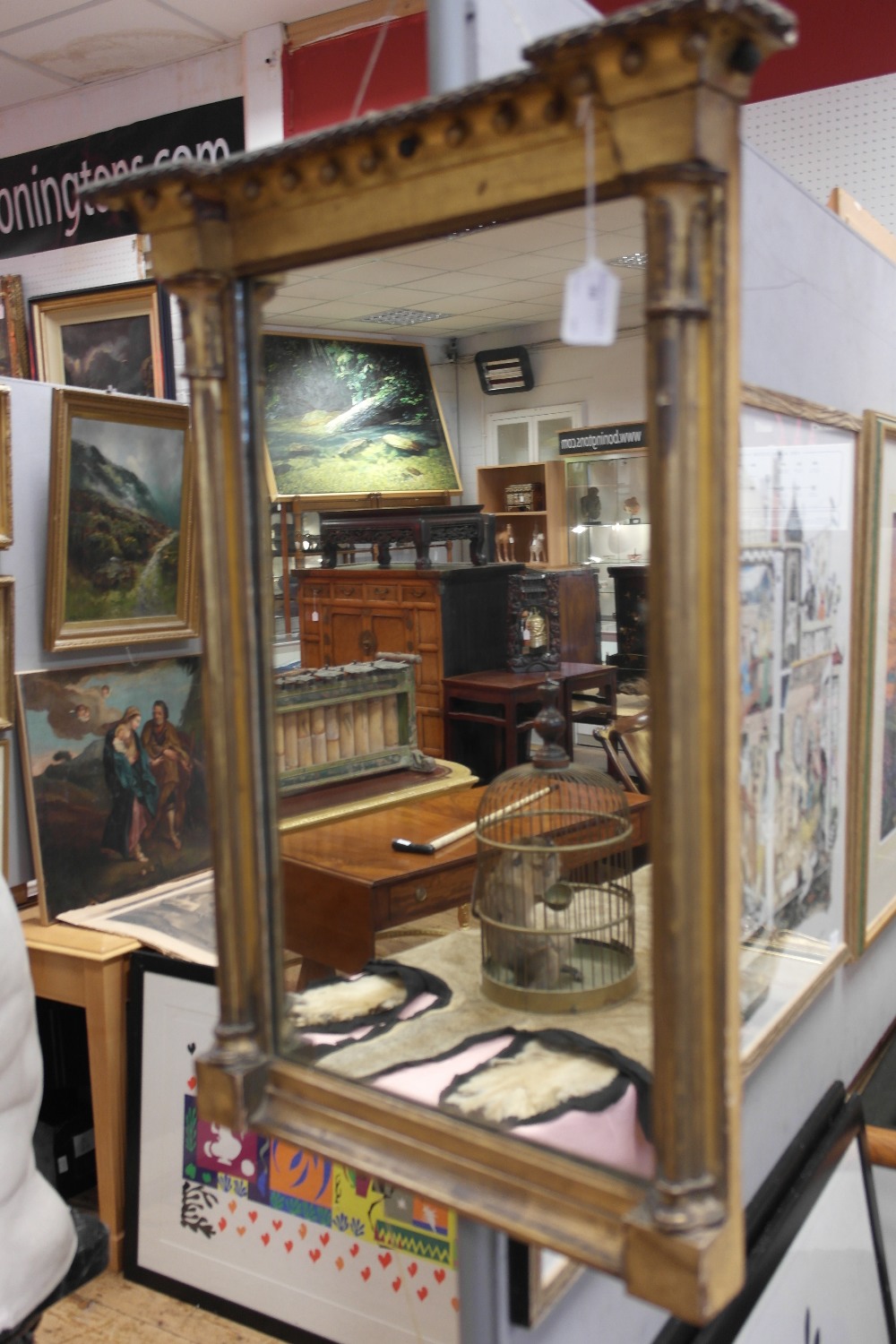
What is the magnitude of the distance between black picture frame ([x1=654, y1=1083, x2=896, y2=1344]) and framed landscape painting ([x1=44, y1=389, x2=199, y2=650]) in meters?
1.83

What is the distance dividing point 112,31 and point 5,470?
8.24 ft

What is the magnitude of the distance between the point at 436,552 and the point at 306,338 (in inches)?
80.2

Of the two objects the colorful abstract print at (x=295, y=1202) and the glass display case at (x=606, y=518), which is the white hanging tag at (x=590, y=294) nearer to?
the colorful abstract print at (x=295, y=1202)

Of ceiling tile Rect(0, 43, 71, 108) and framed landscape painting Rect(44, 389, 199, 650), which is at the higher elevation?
ceiling tile Rect(0, 43, 71, 108)

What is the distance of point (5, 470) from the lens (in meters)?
2.45

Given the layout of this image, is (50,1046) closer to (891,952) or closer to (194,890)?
(194,890)

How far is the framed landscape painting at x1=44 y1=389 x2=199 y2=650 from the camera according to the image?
2.56 metres

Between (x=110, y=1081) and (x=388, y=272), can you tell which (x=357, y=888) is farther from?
(x=388, y=272)

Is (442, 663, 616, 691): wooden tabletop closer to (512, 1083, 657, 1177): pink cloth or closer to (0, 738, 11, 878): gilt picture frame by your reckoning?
(0, 738, 11, 878): gilt picture frame

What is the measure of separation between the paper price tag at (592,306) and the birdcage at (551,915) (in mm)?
809

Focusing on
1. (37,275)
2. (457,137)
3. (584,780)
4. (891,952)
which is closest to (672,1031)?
(457,137)

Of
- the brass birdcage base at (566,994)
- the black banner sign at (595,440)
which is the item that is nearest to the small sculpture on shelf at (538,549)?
the black banner sign at (595,440)

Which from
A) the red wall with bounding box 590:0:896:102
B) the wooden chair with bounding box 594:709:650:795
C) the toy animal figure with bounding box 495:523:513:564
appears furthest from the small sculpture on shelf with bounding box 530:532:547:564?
the wooden chair with bounding box 594:709:650:795

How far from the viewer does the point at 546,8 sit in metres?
1.25
